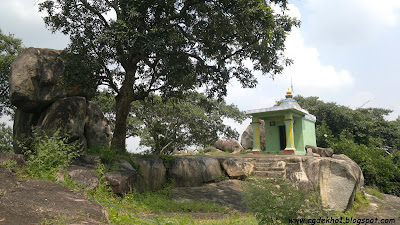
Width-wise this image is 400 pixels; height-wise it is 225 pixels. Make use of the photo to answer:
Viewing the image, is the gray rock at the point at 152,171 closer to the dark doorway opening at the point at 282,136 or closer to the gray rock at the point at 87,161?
the gray rock at the point at 87,161

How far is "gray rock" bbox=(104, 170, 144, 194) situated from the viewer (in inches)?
319

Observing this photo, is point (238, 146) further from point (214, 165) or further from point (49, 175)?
point (49, 175)

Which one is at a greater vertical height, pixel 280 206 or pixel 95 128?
pixel 95 128

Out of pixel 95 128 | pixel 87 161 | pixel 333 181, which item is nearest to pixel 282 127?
pixel 333 181

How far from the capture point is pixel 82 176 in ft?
25.5

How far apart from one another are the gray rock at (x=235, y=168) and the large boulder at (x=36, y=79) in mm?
7441

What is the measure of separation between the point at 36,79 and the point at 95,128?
3.00 meters

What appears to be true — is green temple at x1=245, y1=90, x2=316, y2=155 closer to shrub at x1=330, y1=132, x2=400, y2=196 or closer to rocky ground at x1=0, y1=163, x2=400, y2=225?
shrub at x1=330, y1=132, x2=400, y2=196

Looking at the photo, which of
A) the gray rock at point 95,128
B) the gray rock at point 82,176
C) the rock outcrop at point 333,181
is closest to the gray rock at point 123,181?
the gray rock at point 82,176

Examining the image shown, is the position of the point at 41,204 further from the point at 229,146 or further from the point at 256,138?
the point at 229,146

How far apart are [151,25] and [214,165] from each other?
21.8 feet

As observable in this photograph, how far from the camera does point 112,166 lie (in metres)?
8.82

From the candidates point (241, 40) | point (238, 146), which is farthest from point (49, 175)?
point (238, 146)

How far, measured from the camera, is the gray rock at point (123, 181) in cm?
809
